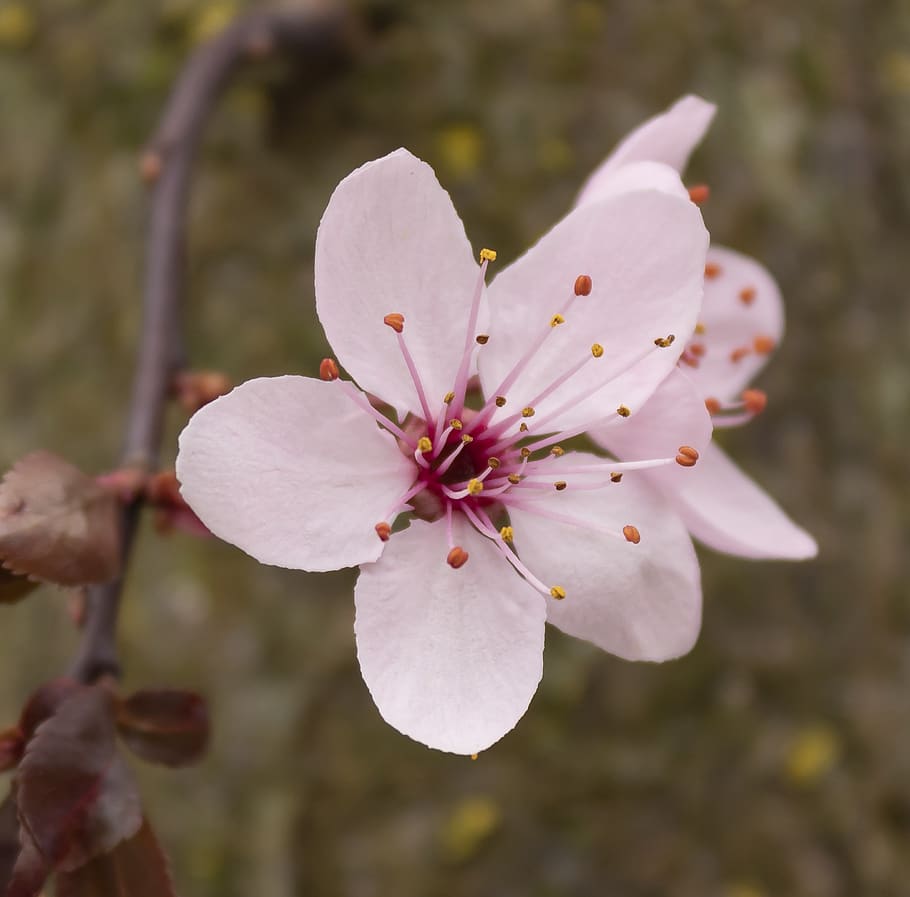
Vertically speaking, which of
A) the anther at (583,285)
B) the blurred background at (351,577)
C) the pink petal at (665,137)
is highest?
the pink petal at (665,137)

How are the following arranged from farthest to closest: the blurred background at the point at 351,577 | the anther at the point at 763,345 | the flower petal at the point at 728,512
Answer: the blurred background at the point at 351,577 < the anther at the point at 763,345 < the flower petal at the point at 728,512

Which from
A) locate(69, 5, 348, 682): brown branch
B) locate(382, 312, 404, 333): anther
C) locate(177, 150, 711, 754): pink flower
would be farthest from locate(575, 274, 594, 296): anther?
locate(69, 5, 348, 682): brown branch

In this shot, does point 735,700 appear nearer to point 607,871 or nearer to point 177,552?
point 607,871

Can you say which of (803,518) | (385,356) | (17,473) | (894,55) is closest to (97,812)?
(17,473)

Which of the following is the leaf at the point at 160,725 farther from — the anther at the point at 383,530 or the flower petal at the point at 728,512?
the flower petal at the point at 728,512

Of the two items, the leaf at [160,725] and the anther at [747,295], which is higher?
the anther at [747,295]

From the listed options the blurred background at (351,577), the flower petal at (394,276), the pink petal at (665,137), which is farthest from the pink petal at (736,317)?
the blurred background at (351,577)

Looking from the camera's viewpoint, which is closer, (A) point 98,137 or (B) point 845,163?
(A) point 98,137

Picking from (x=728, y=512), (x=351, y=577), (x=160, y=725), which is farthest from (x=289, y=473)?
(x=351, y=577)
